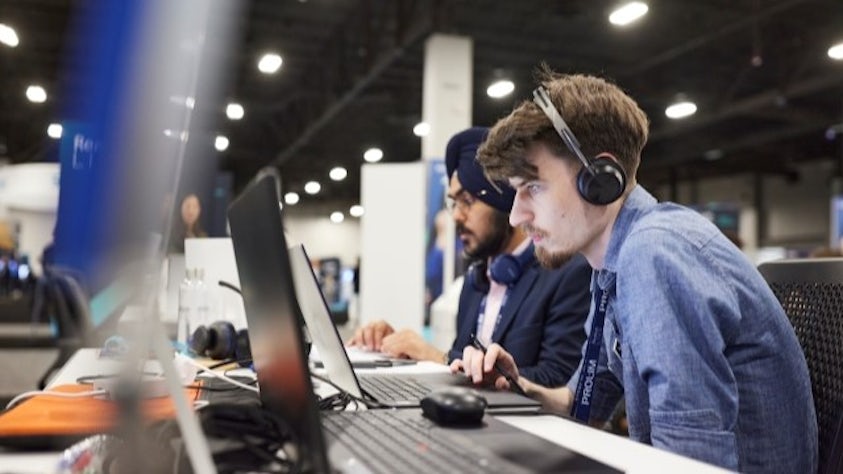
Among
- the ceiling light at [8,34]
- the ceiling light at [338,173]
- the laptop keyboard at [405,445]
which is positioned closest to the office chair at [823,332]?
the laptop keyboard at [405,445]

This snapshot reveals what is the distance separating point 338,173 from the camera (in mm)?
16906

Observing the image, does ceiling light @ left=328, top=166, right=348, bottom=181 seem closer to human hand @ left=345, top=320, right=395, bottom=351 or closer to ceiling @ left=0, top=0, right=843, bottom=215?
ceiling @ left=0, top=0, right=843, bottom=215

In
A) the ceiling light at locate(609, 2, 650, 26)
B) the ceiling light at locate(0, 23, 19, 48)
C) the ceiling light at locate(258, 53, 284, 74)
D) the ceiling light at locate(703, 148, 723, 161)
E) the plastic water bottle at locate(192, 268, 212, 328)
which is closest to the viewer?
the plastic water bottle at locate(192, 268, 212, 328)

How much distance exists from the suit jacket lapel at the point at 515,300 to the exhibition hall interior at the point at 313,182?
45 millimetres

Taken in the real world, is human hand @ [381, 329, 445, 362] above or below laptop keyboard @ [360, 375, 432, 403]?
above

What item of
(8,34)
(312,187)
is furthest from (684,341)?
(312,187)

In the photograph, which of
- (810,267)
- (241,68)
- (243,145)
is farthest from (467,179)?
(243,145)

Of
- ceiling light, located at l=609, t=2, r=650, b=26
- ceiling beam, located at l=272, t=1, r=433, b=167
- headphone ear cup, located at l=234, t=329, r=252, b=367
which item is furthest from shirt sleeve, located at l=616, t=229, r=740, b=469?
ceiling light, located at l=609, t=2, r=650, b=26

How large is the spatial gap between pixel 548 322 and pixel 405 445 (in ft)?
3.37

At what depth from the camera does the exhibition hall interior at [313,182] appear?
1.97ft

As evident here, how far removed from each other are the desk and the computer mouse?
3.2 inches

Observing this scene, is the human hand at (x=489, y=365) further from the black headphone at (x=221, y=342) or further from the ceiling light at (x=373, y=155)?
the ceiling light at (x=373, y=155)

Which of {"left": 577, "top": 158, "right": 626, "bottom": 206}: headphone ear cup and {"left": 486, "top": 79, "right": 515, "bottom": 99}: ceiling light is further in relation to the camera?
{"left": 486, "top": 79, "right": 515, "bottom": 99}: ceiling light

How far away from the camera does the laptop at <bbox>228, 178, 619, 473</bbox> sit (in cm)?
63
